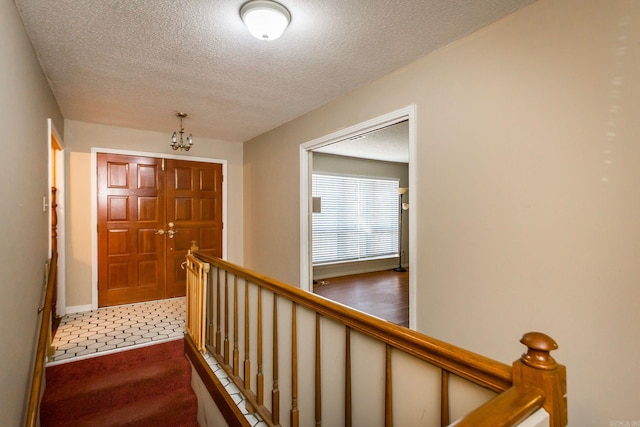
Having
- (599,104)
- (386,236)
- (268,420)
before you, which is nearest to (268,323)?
(268,420)

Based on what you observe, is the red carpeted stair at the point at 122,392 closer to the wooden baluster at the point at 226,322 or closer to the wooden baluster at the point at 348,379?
the wooden baluster at the point at 226,322

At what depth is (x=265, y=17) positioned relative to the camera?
67.6 inches

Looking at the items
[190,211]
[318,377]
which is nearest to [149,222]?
[190,211]

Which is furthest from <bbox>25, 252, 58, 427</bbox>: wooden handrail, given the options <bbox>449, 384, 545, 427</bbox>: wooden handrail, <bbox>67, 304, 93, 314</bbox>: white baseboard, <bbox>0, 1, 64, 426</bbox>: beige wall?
<bbox>449, 384, 545, 427</bbox>: wooden handrail

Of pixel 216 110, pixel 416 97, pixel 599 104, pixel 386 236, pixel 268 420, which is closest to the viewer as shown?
pixel 599 104

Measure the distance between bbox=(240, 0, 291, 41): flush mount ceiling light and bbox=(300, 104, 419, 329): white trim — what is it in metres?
1.11

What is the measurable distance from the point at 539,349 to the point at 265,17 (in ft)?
6.25

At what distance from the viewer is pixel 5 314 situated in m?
1.50

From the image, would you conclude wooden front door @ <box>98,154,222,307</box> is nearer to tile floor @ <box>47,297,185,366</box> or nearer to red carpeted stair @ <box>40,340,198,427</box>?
tile floor @ <box>47,297,185,366</box>

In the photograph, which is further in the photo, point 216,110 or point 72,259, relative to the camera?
point 72,259

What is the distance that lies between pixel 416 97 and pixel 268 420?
2.37 meters

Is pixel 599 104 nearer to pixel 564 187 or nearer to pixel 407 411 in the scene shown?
pixel 564 187

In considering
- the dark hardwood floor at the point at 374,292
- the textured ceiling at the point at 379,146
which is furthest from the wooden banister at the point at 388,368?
the textured ceiling at the point at 379,146

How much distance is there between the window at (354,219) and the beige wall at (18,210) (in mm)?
4234
